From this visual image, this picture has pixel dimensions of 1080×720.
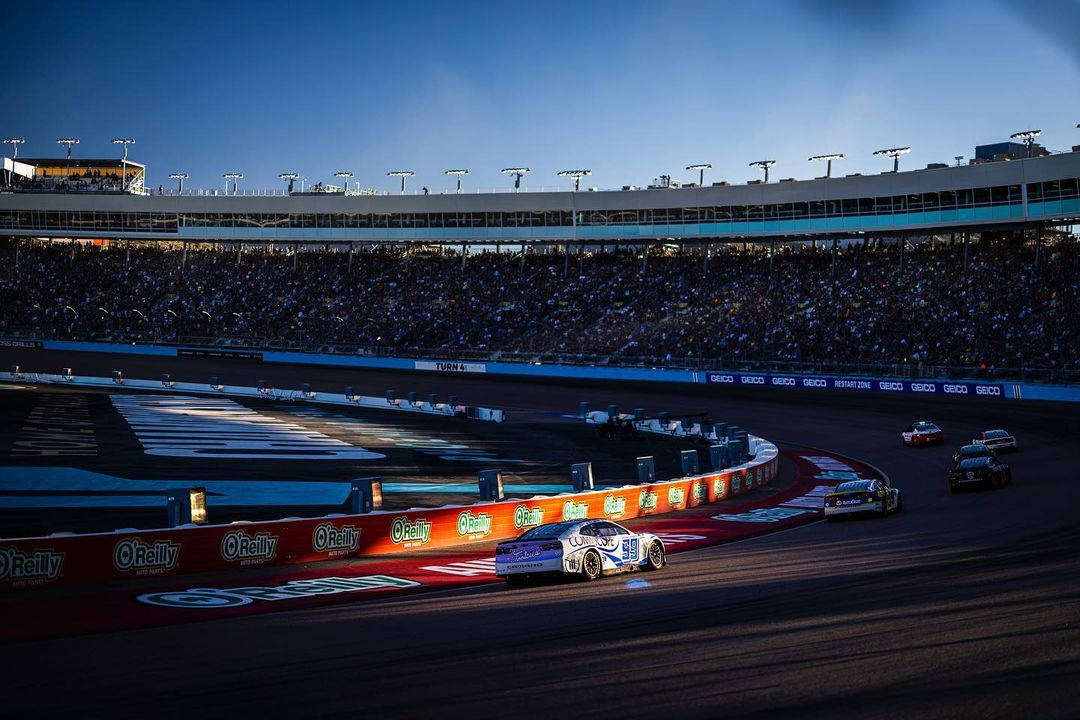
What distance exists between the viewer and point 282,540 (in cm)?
2083

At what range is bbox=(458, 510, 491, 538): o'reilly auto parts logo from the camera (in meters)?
24.3

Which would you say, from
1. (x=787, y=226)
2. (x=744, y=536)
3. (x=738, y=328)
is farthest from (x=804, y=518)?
(x=787, y=226)

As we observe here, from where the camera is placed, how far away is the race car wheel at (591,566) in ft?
61.8

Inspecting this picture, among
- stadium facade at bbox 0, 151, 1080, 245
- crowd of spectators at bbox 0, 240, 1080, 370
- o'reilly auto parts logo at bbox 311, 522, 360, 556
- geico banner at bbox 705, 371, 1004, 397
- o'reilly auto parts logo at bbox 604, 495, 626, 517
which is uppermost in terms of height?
stadium facade at bbox 0, 151, 1080, 245

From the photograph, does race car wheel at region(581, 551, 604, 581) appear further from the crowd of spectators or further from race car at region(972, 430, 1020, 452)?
the crowd of spectators

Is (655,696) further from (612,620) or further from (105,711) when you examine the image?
(105,711)

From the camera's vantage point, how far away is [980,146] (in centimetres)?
8300

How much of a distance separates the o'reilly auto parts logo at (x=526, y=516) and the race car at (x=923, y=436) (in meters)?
26.2

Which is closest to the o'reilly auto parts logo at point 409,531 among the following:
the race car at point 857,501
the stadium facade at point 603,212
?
the race car at point 857,501

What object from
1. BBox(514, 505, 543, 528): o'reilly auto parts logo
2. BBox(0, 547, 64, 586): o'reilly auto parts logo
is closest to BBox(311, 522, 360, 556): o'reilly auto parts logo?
BBox(514, 505, 543, 528): o'reilly auto parts logo

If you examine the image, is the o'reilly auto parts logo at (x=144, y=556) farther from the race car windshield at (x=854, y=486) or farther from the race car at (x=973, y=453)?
the race car at (x=973, y=453)

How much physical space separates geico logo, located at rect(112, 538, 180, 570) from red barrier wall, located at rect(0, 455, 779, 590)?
0.02 meters

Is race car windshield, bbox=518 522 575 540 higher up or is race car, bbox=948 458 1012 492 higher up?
race car windshield, bbox=518 522 575 540

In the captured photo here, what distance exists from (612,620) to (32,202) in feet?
357
